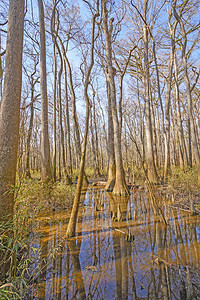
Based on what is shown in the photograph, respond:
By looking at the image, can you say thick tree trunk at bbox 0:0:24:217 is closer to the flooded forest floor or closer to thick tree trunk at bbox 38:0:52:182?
the flooded forest floor

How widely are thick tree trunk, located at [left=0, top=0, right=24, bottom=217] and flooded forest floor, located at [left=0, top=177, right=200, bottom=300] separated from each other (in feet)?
2.37

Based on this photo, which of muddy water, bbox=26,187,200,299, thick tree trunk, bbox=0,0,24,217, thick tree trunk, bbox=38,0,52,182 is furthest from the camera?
thick tree trunk, bbox=38,0,52,182

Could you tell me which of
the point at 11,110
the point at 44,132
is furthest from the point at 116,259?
the point at 44,132

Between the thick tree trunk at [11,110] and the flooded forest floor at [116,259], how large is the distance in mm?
722

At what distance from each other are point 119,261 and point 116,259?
0.29 ft

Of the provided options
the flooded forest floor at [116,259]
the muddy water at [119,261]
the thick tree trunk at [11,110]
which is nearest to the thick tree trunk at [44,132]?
the flooded forest floor at [116,259]

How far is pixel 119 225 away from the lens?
4.45m

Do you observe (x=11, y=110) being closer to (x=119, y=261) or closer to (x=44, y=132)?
(x=119, y=261)

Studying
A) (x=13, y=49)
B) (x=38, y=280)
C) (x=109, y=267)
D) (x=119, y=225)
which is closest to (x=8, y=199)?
(x=38, y=280)

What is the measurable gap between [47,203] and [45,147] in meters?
2.16

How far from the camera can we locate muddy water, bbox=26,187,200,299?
209 centimetres

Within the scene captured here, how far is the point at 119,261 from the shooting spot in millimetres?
2746

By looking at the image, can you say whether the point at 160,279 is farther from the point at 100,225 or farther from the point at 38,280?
the point at 100,225

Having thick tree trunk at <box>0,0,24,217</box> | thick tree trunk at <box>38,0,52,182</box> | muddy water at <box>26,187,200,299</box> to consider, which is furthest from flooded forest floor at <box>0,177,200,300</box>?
thick tree trunk at <box>38,0,52,182</box>
